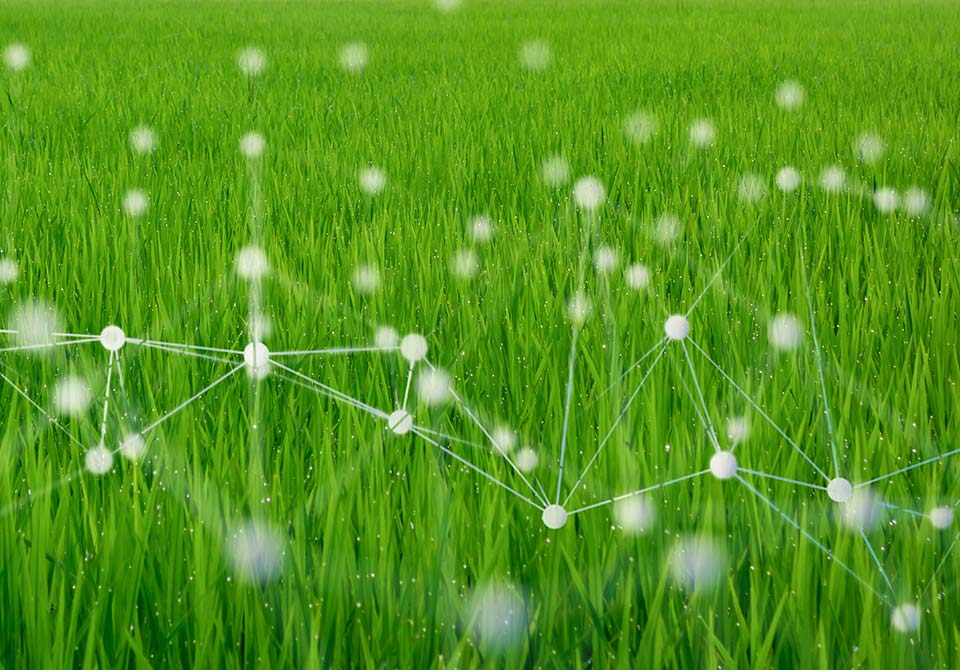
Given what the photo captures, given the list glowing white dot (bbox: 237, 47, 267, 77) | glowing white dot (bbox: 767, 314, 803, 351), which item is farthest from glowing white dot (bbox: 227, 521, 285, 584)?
glowing white dot (bbox: 237, 47, 267, 77)

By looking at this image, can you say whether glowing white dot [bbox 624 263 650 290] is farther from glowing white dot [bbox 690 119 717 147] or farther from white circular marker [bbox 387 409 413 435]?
glowing white dot [bbox 690 119 717 147]

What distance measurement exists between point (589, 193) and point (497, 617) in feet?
5.92

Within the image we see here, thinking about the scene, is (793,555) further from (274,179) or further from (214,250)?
(274,179)

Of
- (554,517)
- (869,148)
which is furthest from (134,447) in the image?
(869,148)

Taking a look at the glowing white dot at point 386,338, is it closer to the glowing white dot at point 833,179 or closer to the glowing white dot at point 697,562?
the glowing white dot at point 697,562

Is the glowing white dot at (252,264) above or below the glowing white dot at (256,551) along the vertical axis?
above

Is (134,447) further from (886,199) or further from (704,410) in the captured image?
(886,199)

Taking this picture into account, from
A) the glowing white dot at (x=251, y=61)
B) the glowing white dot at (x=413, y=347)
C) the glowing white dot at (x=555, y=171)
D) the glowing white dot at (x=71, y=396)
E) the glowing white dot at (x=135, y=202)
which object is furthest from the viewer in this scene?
the glowing white dot at (x=251, y=61)

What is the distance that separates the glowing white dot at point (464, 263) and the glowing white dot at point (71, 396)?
2.22 ft

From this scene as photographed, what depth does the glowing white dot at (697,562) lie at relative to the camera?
857mm

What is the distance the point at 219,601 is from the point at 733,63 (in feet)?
15.2

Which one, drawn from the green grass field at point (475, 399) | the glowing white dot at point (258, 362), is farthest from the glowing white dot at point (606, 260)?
the glowing white dot at point (258, 362)

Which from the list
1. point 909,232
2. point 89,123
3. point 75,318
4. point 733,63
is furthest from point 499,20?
point 75,318

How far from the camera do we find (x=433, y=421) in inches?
46.6
